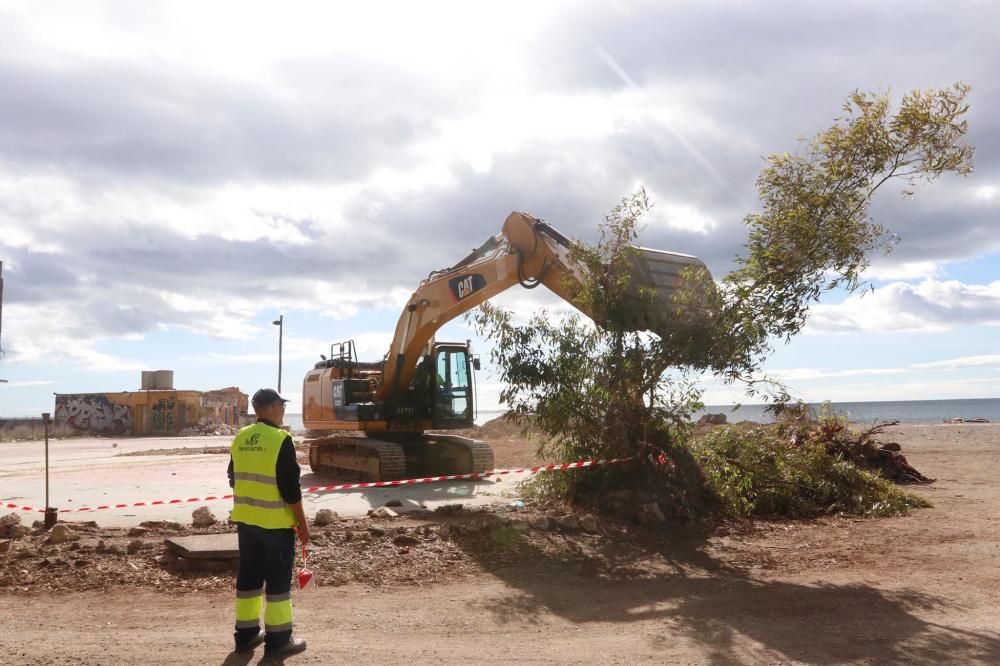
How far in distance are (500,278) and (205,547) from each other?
697cm

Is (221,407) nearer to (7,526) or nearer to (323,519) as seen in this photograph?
(7,526)

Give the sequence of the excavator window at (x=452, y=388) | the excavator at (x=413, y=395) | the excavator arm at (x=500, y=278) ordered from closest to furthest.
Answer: the excavator arm at (x=500, y=278), the excavator at (x=413, y=395), the excavator window at (x=452, y=388)

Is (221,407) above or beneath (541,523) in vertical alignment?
above

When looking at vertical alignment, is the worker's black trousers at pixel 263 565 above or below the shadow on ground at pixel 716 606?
above

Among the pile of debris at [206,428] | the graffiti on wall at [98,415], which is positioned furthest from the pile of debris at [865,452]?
the graffiti on wall at [98,415]

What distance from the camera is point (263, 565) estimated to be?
18.7 feet

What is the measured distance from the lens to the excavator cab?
690 inches

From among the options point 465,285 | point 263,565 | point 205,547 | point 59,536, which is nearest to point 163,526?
point 59,536

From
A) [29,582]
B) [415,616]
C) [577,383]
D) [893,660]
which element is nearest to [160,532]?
[29,582]

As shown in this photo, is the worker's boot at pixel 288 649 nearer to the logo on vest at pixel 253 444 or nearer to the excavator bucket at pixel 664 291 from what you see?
the logo on vest at pixel 253 444

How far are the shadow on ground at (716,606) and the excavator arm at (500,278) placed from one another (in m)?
3.25

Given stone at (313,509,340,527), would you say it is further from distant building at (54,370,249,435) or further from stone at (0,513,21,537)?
distant building at (54,370,249,435)

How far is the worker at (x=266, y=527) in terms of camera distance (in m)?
5.66

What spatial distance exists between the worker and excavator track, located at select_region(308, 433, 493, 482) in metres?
10.2
